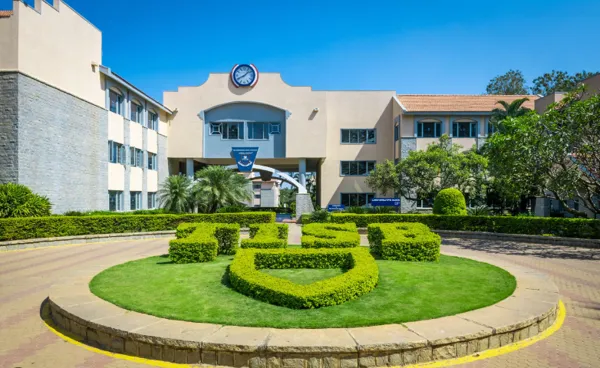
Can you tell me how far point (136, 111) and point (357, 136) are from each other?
61.4ft

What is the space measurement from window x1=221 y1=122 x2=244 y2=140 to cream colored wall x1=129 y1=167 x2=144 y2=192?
309 inches

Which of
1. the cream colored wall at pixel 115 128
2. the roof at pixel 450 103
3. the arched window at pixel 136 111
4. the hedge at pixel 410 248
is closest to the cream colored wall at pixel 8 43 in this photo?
the cream colored wall at pixel 115 128

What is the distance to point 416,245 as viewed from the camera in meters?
12.0

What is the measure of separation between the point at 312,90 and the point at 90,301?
29.0 meters

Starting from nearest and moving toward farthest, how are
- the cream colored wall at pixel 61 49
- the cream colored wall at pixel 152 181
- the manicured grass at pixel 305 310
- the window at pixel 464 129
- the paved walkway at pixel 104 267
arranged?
the paved walkway at pixel 104 267, the manicured grass at pixel 305 310, the cream colored wall at pixel 61 49, the cream colored wall at pixel 152 181, the window at pixel 464 129

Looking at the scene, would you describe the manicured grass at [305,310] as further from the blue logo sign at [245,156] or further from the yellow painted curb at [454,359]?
the blue logo sign at [245,156]

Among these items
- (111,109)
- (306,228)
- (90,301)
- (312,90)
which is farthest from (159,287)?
(312,90)

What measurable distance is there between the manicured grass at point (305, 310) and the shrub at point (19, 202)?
9.61m

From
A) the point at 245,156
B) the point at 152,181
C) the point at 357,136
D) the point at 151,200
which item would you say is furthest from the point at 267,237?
the point at 357,136

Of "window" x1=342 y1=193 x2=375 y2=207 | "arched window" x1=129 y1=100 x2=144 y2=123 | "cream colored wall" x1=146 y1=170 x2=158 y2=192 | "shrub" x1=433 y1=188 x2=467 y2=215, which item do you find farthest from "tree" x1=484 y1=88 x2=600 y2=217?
"cream colored wall" x1=146 y1=170 x2=158 y2=192

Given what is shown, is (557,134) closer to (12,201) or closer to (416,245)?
(416,245)

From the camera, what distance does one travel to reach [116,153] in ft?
87.4

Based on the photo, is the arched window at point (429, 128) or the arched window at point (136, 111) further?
the arched window at point (429, 128)

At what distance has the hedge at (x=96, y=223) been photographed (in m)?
16.9
